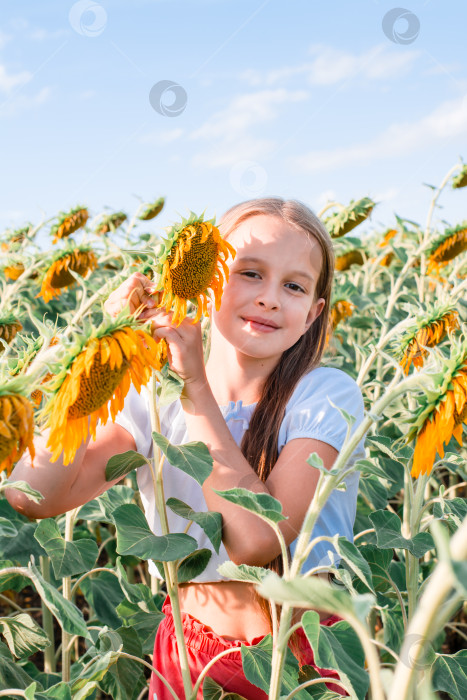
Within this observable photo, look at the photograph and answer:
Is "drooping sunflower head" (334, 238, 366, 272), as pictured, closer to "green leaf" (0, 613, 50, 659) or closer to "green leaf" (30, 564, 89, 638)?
"green leaf" (0, 613, 50, 659)

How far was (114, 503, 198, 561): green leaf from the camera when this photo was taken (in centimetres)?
98

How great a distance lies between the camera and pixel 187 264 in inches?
38.1

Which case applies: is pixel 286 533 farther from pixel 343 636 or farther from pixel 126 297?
pixel 126 297

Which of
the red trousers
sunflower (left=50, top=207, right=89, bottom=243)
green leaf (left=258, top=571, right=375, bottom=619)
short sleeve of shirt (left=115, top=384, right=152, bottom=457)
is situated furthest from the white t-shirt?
sunflower (left=50, top=207, right=89, bottom=243)

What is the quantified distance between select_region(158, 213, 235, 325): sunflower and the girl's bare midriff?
1.91ft

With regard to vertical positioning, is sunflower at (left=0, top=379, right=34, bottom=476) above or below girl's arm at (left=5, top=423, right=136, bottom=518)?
above

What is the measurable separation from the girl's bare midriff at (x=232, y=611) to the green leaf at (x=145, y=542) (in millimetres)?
336

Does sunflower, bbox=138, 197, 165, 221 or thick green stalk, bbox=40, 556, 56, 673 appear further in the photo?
sunflower, bbox=138, 197, 165, 221

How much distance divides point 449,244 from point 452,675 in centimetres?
177

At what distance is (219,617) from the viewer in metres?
1.32

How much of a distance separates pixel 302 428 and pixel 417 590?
1.67 feet

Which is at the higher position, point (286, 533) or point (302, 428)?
point (302, 428)

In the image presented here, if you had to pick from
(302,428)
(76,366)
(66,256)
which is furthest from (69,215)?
(76,366)

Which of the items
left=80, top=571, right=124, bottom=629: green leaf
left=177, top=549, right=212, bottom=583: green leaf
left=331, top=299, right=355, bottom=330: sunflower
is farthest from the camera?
left=331, top=299, right=355, bottom=330: sunflower
